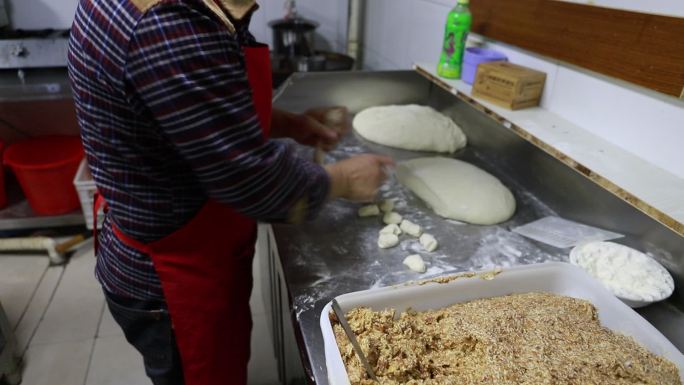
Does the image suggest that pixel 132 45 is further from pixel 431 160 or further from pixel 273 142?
pixel 431 160

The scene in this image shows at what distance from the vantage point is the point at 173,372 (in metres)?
1.02

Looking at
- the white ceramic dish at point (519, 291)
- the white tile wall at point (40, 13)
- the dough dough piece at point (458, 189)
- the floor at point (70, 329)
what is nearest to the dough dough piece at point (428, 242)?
the dough dough piece at point (458, 189)

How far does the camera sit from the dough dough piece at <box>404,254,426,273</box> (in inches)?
36.7

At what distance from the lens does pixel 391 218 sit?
111 centimetres

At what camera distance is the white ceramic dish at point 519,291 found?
0.64 meters

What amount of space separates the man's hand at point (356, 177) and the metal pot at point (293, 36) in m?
1.71

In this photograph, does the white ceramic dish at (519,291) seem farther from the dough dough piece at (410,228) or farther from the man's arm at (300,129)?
the man's arm at (300,129)

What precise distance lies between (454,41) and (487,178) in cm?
51

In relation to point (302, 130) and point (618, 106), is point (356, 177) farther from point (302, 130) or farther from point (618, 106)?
point (618, 106)

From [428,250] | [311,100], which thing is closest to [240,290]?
[428,250]

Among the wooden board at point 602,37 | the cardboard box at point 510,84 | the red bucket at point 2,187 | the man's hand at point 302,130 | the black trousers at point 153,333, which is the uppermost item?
the wooden board at point 602,37

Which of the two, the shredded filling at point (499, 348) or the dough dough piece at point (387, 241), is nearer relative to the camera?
the shredded filling at point (499, 348)

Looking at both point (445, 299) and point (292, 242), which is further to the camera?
point (292, 242)

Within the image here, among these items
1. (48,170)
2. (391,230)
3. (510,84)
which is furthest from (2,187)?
(510,84)
